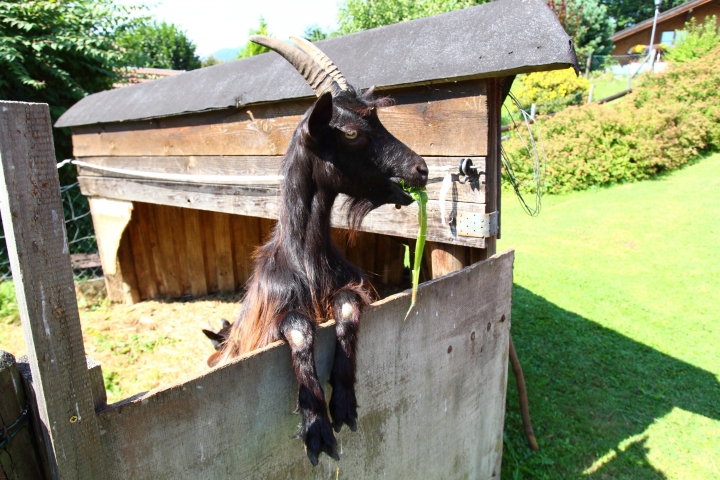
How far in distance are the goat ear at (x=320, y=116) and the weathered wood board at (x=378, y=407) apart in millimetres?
917

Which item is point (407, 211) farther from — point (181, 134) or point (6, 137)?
point (181, 134)

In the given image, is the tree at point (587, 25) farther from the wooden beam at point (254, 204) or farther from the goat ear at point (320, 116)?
the goat ear at point (320, 116)

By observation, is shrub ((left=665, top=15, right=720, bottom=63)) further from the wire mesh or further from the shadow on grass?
the wire mesh

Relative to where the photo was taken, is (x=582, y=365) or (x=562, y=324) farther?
(x=562, y=324)

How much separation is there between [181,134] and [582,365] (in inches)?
186

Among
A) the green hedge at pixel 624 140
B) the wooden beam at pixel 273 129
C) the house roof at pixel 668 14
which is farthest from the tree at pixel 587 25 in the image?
the wooden beam at pixel 273 129

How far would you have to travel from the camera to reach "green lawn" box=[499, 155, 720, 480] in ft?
12.6

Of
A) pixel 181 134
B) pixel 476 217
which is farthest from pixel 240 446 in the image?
pixel 181 134

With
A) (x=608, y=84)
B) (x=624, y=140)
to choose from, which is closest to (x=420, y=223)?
(x=624, y=140)

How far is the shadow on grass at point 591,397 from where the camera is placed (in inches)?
149

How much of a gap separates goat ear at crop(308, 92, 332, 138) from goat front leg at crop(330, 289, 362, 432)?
35.0 inches

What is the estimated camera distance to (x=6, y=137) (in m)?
1.17

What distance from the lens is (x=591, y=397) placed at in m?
4.53

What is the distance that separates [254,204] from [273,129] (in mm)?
723
